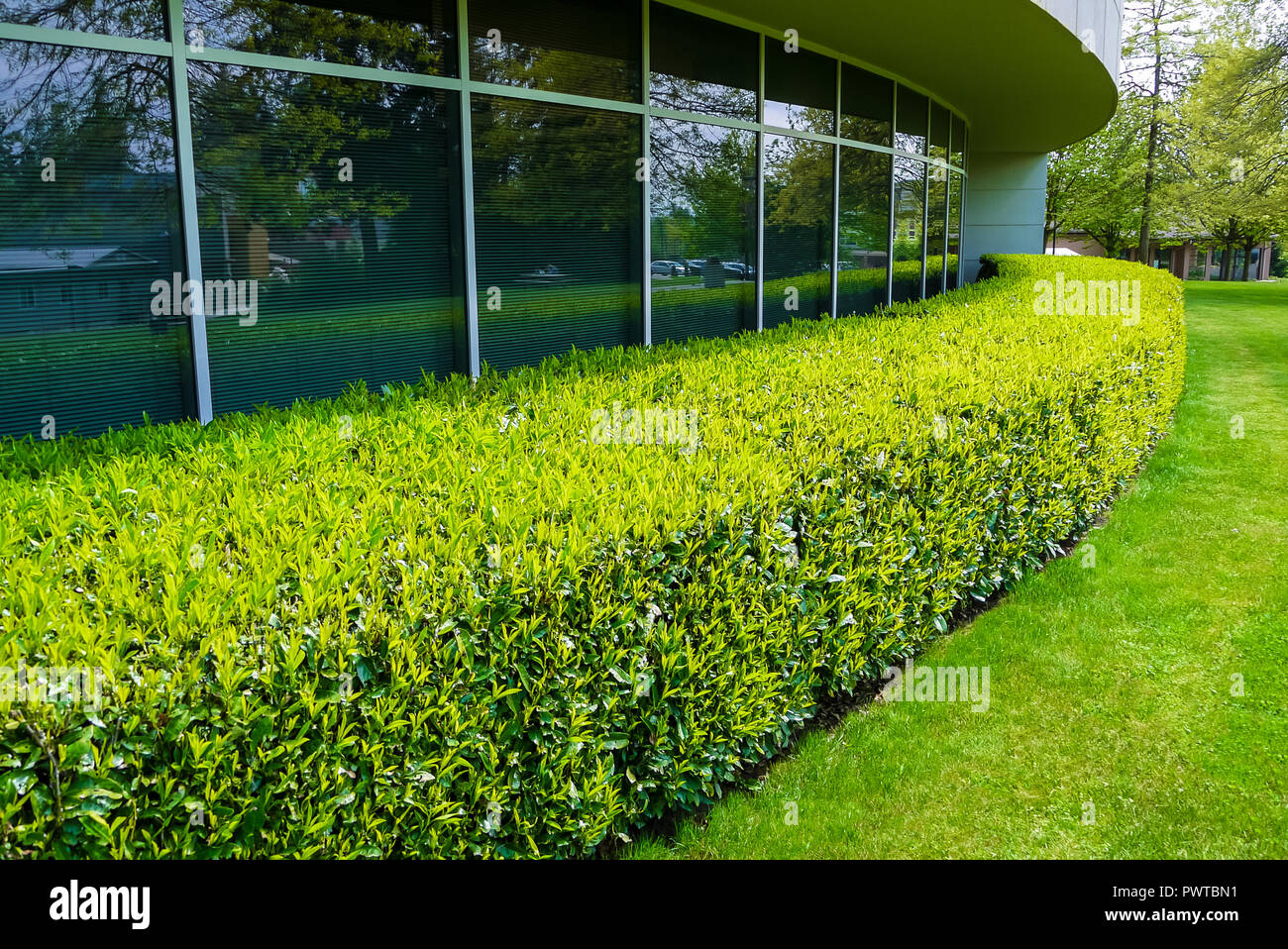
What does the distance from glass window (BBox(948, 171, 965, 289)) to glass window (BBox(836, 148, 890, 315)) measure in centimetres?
513

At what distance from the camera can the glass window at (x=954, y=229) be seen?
1864 centimetres

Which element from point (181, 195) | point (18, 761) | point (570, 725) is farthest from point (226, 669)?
point (181, 195)

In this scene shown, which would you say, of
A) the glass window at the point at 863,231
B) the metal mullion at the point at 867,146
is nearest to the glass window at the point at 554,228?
the metal mullion at the point at 867,146

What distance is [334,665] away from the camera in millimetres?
2465

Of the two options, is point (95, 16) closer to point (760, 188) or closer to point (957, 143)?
point (760, 188)

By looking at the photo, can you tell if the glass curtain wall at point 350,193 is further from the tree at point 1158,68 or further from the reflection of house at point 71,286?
the tree at point 1158,68

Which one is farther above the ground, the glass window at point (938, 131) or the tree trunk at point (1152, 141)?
the tree trunk at point (1152, 141)

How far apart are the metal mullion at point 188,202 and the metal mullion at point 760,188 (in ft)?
19.9

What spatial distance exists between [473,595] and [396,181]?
4.55 meters

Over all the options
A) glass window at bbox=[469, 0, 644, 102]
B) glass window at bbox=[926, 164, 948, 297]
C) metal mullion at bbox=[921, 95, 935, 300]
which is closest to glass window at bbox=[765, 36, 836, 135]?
glass window at bbox=[469, 0, 644, 102]

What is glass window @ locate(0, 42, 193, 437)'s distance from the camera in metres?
4.93

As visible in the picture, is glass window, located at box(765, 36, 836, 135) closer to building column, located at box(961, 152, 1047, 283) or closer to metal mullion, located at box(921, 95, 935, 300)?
metal mullion, located at box(921, 95, 935, 300)

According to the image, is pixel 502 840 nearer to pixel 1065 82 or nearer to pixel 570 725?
pixel 570 725
